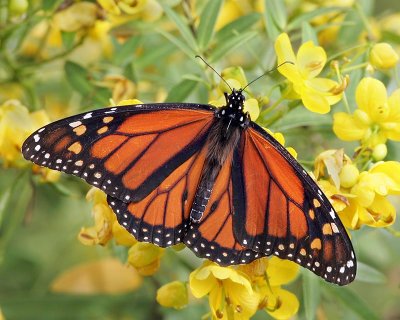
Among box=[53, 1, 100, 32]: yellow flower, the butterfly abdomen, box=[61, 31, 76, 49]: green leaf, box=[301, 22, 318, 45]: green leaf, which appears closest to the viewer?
the butterfly abdomen

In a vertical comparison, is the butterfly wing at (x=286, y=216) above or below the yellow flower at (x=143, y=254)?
above

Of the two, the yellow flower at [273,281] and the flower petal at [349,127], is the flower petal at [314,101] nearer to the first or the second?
the flower petal at [349,127]

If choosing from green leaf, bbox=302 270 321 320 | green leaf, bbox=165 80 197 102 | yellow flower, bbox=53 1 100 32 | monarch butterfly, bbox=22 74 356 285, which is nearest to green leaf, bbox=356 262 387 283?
green leaf, bbox=302 270 321 320

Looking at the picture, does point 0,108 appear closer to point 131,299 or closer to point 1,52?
point 1,52

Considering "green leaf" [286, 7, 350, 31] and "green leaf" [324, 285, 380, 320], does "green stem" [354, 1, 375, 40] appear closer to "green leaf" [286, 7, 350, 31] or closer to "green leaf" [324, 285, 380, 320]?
"green leaf" [286, 7, 350, 31]

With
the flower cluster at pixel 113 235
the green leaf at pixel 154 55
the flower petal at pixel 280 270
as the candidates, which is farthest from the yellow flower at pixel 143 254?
the green leaf at pixel 154 55

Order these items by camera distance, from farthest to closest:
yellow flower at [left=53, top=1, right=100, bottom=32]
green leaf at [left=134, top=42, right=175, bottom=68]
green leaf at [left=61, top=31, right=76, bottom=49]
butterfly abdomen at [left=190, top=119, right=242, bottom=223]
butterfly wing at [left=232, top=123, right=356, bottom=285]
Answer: green leaf at [left=134, top=42, right=175, bottom=68] → green leaf at [left=61, top=31, right=76, bottom=49] → yellow flower at [left=53, top=1, right=100, bottom=32] → butterfly abdomen at [left=190, top=119, right=242, bottom=223] → butterfly wing at [left=232, top=123, right=356, bottom=285]

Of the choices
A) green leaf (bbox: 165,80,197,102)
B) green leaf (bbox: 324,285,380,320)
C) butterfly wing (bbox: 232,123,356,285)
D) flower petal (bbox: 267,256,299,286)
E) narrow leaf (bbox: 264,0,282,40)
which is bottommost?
green leaf (bbox: 324,285,380,320)
